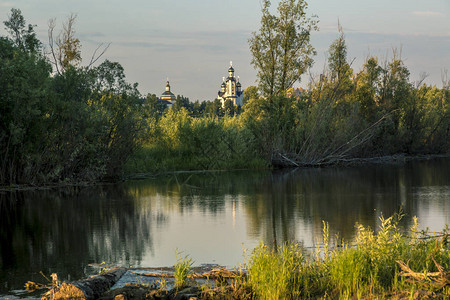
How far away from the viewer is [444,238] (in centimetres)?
879

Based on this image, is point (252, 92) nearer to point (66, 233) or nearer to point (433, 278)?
point (66, 233)

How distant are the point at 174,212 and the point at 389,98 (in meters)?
38.1

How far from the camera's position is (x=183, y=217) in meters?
17.2

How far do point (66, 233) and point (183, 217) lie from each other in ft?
12.3

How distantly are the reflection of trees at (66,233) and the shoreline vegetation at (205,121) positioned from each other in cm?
409

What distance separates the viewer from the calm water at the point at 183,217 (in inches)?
464

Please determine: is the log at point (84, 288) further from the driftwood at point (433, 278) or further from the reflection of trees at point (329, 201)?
the driftwood at point (433, 278)

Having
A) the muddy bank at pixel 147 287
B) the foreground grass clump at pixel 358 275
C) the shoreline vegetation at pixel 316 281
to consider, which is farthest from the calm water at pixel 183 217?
the foreground grass clump at pixel 358 275

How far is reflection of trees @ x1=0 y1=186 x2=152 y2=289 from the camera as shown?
1116 centimetres

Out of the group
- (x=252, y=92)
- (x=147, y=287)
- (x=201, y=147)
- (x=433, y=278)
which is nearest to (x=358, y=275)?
(x=433, y=278)

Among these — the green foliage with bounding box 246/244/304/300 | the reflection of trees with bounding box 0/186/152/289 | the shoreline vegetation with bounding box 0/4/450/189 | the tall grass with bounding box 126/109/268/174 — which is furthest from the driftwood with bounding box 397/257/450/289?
the tall grass with bounding box 126/109/268/174

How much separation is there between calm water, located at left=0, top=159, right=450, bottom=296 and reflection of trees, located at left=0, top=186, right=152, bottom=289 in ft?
0.07

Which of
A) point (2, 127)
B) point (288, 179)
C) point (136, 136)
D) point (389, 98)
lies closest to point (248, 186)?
point (288, 179)

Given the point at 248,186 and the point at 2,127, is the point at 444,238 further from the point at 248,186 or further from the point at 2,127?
the point at 2,127
